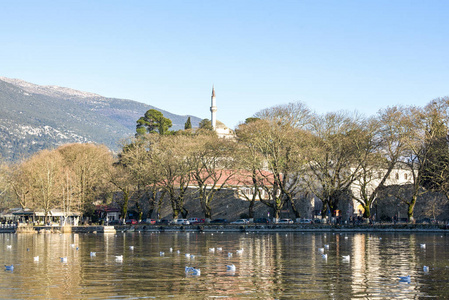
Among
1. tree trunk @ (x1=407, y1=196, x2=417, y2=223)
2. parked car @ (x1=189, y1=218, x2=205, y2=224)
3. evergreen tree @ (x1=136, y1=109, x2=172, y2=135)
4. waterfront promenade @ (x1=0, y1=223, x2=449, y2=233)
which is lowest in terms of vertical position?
waterfront promenade @ (x1=0, y1=223, x2=449, y2=233)

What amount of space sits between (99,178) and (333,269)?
63223 millimetres

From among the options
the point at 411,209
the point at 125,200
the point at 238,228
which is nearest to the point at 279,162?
the point at 238,228

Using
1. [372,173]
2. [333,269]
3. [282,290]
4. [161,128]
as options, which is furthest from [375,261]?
[161,128]

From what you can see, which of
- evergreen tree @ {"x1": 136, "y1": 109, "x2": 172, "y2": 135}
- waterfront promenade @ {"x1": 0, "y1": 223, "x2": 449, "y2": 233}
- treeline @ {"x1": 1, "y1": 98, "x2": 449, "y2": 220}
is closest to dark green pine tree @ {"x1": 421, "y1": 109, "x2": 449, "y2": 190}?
treeline @ {"x1": 1, "y1": 98, "x2": 449, "y2": 220}

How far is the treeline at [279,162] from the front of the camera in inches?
2768

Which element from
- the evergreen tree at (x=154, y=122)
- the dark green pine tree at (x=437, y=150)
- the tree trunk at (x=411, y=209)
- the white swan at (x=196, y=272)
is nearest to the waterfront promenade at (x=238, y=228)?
the tree trunk at (x=411, y=209)

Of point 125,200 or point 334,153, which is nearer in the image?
point 334,153

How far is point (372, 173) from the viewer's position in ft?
238

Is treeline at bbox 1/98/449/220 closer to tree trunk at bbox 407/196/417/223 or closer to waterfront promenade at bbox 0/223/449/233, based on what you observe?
tree trunk at bbox 407/196/417/223

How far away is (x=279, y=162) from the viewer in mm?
74312

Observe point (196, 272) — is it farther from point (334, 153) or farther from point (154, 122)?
point (154, 122)

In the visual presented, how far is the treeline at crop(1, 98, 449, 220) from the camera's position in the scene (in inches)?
2768

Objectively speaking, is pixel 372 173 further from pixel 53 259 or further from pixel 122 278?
pixel 122 278

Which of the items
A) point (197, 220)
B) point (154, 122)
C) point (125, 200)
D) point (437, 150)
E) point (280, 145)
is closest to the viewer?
point (437, 150)
